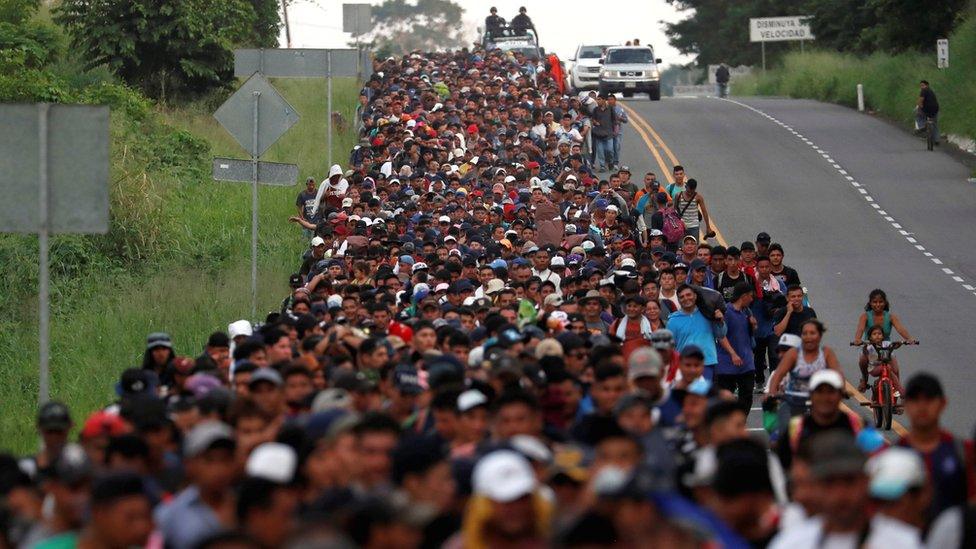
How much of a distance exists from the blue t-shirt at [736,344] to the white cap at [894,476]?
10.1 metres

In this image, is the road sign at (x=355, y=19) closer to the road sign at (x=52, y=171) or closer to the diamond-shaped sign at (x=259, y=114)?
the diamond-shaped sign at (x=259, y=114)

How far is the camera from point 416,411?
11523mm

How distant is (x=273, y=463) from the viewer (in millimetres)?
8695

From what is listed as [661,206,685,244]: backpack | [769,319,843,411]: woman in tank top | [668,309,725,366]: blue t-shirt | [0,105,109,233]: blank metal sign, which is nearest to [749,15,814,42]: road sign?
[661,206,685,244]: backpack

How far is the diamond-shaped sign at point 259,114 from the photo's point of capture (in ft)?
64.2

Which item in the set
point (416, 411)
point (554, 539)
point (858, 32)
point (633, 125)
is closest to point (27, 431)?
point (416, 411)

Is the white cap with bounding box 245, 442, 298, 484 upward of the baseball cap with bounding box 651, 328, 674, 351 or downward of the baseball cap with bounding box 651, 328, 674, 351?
downward

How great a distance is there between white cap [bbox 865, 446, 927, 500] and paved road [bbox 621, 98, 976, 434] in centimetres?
1005

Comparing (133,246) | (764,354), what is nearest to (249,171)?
(764,354)

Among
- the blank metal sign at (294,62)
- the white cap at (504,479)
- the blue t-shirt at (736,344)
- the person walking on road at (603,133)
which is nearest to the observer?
the white cap at (504,479)

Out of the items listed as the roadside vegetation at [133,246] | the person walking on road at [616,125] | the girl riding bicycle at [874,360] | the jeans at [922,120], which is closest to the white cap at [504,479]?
the roadside vegetation at [133,246]

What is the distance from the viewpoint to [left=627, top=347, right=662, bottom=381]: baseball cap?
11.5 metres

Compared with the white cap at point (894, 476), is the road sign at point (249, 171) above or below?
above

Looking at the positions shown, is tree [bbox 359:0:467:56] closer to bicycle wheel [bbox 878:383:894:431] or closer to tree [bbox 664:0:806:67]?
tree [bbox 664:0:806:67]
